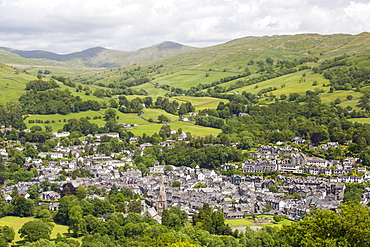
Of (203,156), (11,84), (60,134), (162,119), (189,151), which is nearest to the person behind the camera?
(203,156)

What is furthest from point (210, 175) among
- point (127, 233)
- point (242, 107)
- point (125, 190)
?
point (242, 107)

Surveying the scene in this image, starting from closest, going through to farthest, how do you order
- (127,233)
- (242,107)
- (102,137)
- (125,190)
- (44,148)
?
(127,233), (125,190), (44,148), (102,137), (242,107)

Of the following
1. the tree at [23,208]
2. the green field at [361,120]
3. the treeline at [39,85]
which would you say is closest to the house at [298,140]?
the green field at [361,120]

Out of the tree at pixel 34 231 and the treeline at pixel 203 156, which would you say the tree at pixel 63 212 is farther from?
the treeline at pixel 203 156

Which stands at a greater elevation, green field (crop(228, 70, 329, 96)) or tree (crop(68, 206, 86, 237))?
green field (crop(228, 70, 329, 96))

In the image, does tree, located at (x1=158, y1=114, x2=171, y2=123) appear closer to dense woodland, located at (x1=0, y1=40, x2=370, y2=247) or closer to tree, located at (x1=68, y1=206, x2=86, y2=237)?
dense woodland, located at (x1=0, y1=40, x2=370, y2=247)

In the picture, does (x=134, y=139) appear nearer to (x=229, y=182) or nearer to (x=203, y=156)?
(x=203, y=156)

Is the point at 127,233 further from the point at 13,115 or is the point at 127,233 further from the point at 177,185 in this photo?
the point at 13,115

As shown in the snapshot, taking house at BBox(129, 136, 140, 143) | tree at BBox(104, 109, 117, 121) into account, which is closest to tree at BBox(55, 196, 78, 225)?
house at BBox(129, 136, 140, 143)

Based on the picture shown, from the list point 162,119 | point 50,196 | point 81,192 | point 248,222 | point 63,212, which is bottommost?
point 50,196

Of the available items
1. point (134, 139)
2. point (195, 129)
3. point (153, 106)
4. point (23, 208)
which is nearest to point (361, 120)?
point (195, 129)

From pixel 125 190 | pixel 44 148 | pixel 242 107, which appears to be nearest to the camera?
pixel 125 190
